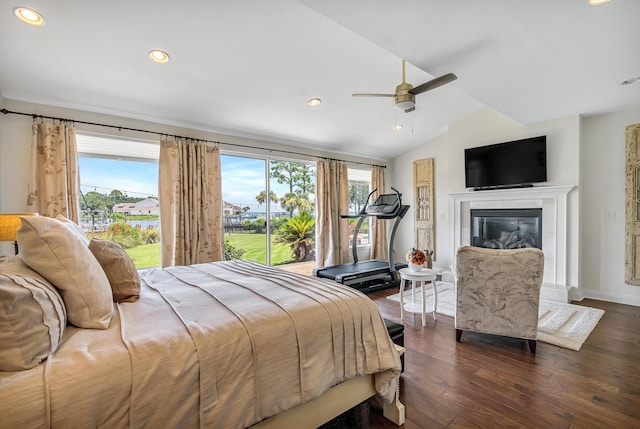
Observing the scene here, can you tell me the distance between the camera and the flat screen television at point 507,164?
4.27m

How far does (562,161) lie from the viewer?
4.16 m

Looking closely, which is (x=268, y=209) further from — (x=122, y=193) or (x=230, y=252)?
(x=122, y=193)

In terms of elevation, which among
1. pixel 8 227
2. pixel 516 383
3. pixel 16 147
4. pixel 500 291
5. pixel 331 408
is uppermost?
pixel 16 147

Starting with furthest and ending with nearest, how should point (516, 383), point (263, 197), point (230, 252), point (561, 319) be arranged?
point (263, 197) → point (230, 252) → point (561, 319) → point (516, 383)

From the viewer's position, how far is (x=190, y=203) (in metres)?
3.87

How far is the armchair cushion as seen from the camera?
Answer: 2.43m

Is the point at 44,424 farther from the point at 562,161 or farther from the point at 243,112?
the point at 562,161

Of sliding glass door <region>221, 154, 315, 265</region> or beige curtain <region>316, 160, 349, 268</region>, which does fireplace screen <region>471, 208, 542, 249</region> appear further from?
sliding glass door <region>221, 154, 315, 265</region>

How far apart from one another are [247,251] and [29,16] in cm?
348

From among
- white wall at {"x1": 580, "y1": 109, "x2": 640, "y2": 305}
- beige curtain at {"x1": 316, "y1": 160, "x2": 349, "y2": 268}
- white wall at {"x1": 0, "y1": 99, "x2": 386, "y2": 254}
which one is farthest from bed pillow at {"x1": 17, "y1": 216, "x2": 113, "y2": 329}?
white wall at {"x1": 580, "y1": 109, "x2": 640, "y2": 305}

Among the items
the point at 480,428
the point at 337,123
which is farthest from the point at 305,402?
the point at 337,123

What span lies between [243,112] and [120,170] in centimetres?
172

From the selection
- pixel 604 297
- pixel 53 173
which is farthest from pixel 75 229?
pixel 604 297

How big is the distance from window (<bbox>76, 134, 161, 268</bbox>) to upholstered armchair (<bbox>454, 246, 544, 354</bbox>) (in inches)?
144
